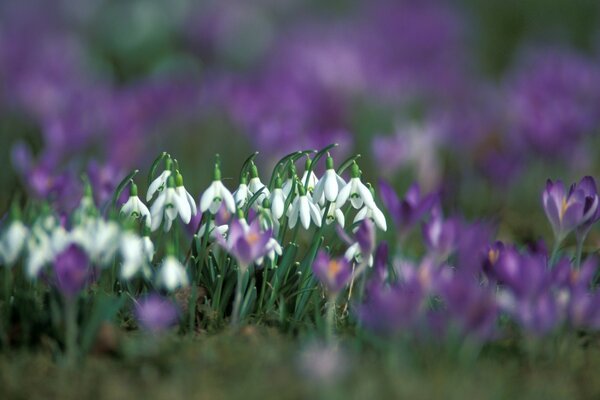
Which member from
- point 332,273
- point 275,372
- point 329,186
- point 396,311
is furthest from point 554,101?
point 275,372

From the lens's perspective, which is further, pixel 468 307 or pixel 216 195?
pixel 216 195

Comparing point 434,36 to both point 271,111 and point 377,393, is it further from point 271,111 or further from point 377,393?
point 377,393

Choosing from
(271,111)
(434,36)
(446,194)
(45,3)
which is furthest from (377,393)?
(45,3)

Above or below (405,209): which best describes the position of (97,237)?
below

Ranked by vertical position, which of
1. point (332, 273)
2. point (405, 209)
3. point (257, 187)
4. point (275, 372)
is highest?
point (257, 187)

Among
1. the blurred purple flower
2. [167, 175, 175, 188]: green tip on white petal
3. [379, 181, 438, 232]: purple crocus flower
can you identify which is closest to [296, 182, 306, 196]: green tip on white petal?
[379, 181, 438, 232]: purple crocus flower

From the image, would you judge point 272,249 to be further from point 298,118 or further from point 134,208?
point 298,118
